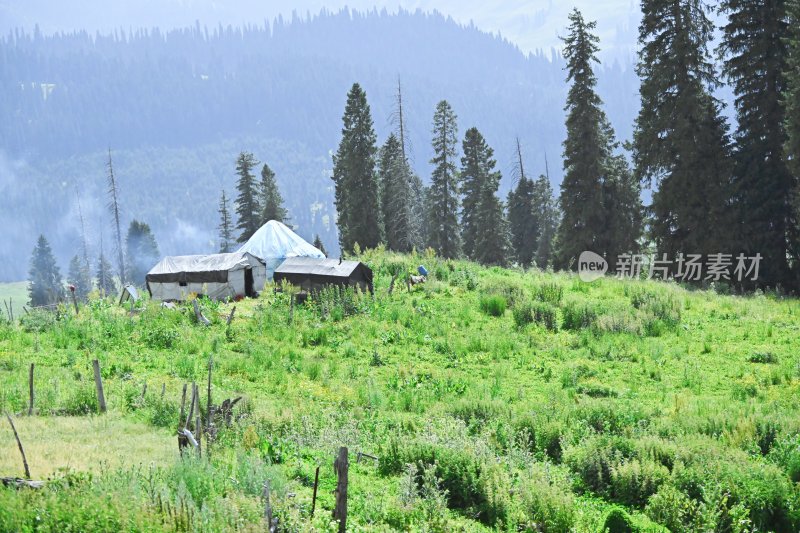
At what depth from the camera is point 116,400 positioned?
14.1 metres

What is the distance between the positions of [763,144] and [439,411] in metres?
→ 23.2

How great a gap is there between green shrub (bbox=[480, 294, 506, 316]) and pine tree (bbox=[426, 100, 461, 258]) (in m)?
31.4

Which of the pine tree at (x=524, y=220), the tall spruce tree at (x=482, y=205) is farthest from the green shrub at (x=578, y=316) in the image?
the pine tree at (x=524, y=220)

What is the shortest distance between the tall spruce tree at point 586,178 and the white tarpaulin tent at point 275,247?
46.8ft

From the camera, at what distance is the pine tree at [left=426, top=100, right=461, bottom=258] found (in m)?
54.3

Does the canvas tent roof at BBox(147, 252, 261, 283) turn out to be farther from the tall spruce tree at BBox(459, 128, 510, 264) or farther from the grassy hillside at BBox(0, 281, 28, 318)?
the grassy hillside at BBox(0, 281, 28, 318)

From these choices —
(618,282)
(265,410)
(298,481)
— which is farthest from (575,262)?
(298,481)

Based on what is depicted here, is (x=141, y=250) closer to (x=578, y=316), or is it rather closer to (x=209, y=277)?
(x=209, y=277)

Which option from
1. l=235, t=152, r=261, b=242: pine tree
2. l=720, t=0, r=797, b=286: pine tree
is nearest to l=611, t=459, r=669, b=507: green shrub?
l=720, t=0, r=797, b=286: pine tree

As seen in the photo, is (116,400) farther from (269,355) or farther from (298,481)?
(298,481)

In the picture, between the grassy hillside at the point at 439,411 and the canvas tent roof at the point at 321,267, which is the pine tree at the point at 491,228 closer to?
the canvas tent roof at the point at 321,267

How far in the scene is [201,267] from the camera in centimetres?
3186

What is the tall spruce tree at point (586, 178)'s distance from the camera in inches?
1451

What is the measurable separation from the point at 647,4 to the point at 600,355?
70.1 ft
